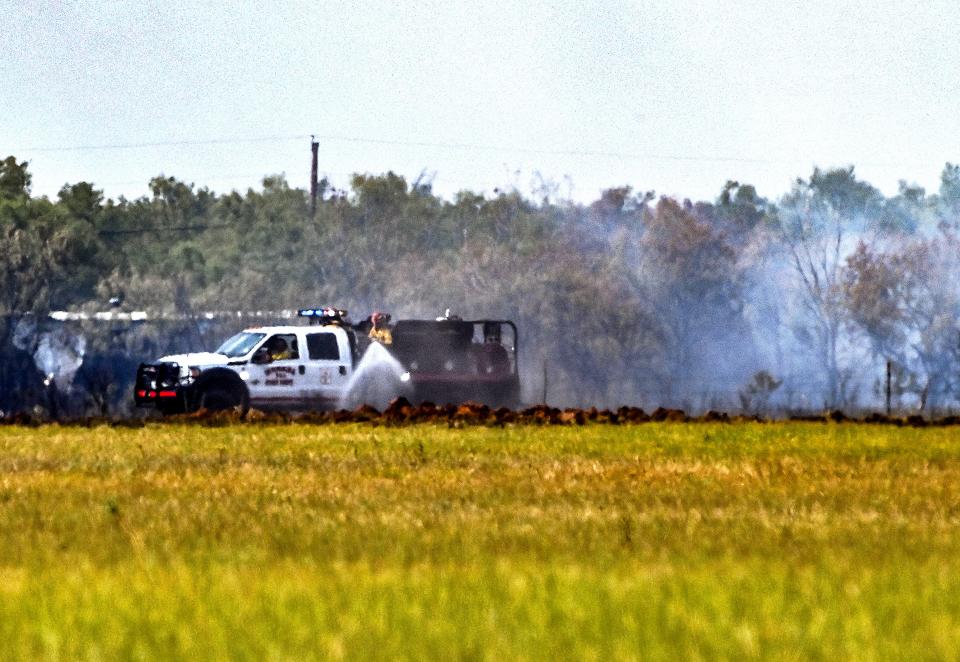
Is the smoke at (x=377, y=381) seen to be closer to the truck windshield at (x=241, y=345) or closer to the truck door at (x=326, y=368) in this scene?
the truck door at (x=326, y=368)

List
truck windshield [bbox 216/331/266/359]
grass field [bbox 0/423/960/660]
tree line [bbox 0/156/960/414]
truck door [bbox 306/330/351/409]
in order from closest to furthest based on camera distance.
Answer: grass field [bbox 0/423/960/660], truck windshield [bbox 216/331/266/359], truck door [bbox 306/330/351/409], tree line [bbox 0/156/960/414]

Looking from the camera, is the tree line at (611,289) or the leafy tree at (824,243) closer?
the tree line at (611,289)

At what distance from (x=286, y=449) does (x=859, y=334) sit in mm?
67060

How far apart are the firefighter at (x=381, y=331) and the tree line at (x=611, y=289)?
83.0 ft

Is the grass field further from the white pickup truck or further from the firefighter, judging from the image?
the firefighter

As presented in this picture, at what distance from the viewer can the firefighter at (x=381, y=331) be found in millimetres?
45219

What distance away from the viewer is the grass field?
368 inches

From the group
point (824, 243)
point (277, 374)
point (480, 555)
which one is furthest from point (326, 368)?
point (824, 243)

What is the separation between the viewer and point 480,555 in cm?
1334

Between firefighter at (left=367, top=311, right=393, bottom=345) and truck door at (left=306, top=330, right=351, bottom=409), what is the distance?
644 millimetres

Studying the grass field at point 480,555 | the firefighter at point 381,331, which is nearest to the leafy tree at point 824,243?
the firefighter at point 381,331

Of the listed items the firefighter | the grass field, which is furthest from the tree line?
the grass field

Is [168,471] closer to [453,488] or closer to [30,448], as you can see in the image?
[453,488]

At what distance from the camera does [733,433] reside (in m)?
32.4
